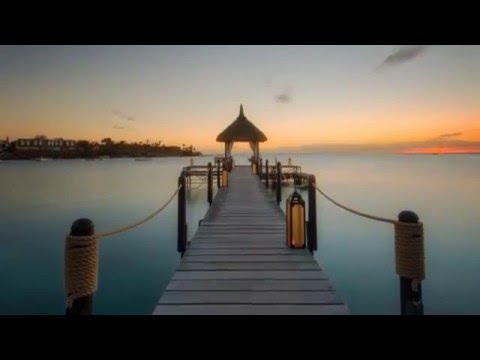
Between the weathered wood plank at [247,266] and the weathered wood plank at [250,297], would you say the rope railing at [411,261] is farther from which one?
the weathered wood plank at [247,266]

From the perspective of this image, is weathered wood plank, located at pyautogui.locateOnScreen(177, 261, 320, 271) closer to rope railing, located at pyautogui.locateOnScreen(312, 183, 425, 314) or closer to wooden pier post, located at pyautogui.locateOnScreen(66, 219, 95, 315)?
rope railing, located at pyautogui.locateOnScreen(312, 183, 425, 314)

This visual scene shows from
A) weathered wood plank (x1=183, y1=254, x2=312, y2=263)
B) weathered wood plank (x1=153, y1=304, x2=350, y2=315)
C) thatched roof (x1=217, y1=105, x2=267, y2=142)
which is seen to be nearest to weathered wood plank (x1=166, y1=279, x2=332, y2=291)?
weathered wood plank (x1=153, y1=304, x2=350, y2=315)

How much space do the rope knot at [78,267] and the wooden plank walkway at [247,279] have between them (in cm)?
95

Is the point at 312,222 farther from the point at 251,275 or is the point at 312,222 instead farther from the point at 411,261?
the point at 411,261

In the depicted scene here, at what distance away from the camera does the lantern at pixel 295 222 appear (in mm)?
5055

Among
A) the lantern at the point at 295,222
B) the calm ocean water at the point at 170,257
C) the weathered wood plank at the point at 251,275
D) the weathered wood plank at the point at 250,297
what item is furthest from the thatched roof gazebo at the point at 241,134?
the weathered wood plank at the point at 250,297

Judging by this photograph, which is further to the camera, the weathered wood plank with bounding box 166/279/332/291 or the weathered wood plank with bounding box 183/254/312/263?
the weathered wood plank with bounding box 183/254/312/263

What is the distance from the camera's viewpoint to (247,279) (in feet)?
12.6

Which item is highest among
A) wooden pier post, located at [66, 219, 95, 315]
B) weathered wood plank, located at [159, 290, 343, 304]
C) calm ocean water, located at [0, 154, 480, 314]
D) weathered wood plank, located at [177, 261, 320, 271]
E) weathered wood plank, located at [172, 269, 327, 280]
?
wooden pier post, located at [66, 219, 95, 315]

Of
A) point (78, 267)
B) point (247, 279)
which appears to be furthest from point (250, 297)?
point (78, 267)

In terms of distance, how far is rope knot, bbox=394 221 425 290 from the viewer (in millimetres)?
2639

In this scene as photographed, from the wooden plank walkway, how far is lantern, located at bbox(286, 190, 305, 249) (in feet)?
0.60

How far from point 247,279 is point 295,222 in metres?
1.70
